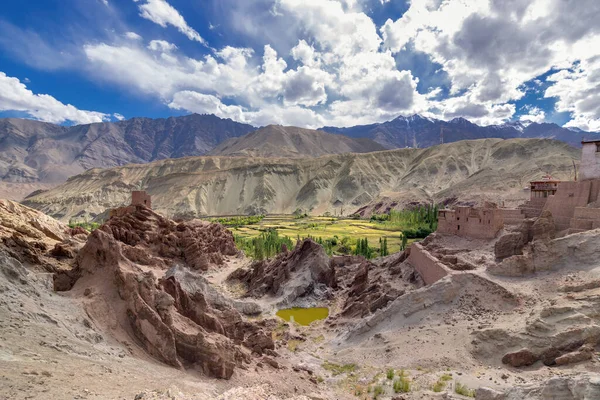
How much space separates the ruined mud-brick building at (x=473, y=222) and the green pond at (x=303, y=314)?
15.5 meters

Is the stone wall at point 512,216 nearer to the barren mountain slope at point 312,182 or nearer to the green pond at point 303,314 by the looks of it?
the green pond at point 303,314

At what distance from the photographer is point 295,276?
1815 inches

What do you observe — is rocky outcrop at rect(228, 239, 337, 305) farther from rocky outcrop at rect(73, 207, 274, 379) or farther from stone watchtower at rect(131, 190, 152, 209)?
stone watchtower at rect(131, 190, 152, 209)

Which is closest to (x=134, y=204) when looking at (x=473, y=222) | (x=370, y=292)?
(x=370, y=292)

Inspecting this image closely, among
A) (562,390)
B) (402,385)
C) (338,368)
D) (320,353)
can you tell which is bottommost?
(320,353)

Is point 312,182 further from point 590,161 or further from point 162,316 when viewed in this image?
point 162,316

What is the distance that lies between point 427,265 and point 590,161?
16.9 m

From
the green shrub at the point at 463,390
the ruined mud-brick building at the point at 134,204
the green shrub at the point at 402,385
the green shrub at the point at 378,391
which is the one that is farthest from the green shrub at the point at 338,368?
the ruined mud-brick building at the point at 134,204

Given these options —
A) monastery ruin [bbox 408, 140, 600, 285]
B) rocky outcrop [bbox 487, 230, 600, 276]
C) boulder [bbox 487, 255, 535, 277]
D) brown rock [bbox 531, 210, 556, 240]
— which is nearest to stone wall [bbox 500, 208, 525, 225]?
monastery ruin [bbox 408, 140, 600, 285]

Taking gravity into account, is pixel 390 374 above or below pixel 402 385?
below

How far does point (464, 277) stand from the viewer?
25.2m

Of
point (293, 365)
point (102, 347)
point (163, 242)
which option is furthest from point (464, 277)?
point (163, 242)

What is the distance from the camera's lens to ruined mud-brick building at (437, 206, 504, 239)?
34.5 m

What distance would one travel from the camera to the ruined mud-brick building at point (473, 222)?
1359 inches
